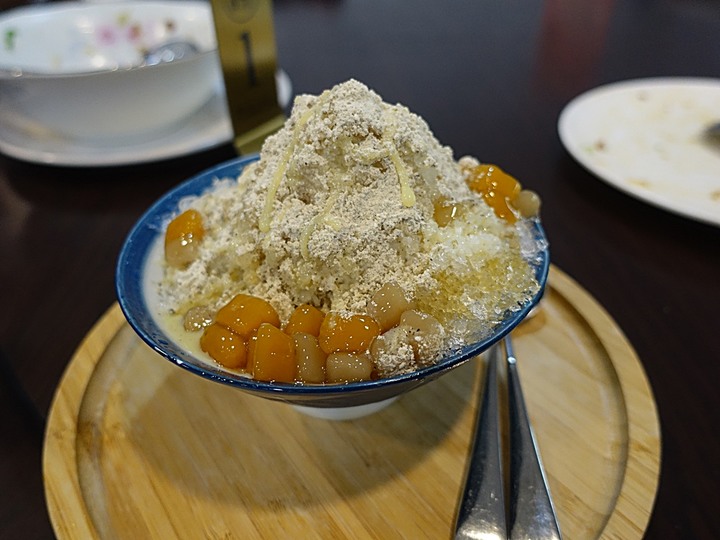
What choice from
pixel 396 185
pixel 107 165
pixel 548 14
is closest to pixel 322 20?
pixel 548 14

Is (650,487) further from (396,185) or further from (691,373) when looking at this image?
(396,185)

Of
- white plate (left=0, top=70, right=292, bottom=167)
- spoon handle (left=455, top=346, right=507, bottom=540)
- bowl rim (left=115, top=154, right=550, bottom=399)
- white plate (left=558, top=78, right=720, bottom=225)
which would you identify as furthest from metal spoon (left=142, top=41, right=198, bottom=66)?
spoon handle (left=455, top=346, right=507, bottom=540)

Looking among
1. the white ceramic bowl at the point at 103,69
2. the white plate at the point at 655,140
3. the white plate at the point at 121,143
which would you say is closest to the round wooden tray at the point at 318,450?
the white plate at the point at 655,140

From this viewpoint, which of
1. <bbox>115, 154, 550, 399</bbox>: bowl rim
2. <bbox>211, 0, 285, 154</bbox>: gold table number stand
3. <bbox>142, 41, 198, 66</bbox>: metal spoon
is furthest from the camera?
<bbox>142, 41, 198, 66</bbox>: metal spoon

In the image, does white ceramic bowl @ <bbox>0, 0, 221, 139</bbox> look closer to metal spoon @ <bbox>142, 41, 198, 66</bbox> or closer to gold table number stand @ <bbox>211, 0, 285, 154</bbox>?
metal spoon @ <bbox>142, 41, 198, 66</bbox>

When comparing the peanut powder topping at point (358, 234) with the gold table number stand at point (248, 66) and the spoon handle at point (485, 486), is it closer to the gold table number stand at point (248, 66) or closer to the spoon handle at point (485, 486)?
the spoon handle at point (485, 486)

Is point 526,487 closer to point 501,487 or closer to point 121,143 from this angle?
point 501,487
